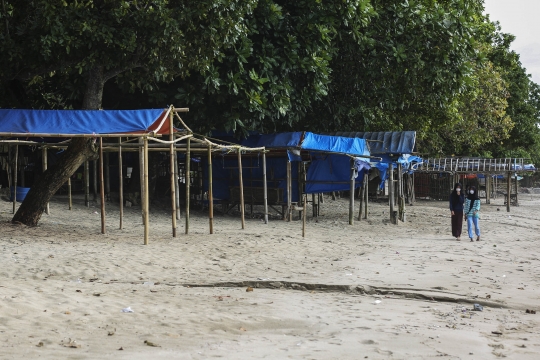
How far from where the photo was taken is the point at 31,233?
14.5m

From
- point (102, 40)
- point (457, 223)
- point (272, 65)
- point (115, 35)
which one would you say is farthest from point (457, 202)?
point (102, 40)

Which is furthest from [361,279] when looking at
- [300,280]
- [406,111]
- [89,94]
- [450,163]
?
[450,163]

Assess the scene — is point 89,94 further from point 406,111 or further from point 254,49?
point 406,111

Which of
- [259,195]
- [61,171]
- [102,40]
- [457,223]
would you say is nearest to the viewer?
[102,40]

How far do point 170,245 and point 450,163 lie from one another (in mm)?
23335

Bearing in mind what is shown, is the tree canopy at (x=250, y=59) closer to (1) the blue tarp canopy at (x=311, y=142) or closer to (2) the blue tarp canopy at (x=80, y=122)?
(1) the blue tarp canopy at (x=311, y=142)

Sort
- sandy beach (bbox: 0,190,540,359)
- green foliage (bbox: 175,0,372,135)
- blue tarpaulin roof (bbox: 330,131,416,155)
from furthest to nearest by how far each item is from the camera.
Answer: blue tarpaulin roof (bbox: 330,131,416,155)
green foliage (bbox: 175,0,372,135)
sandy beach (bbox: 0,190,540,359)

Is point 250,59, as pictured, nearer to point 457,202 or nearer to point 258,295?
point 457,202

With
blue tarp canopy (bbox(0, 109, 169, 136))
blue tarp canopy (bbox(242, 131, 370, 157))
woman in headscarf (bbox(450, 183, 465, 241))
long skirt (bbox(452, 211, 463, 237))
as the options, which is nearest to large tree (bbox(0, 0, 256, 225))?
blue tarp canopy (bbox(0, 109, 169, 136))

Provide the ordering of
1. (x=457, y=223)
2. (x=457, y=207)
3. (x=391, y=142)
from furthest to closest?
1. (x=391, y=142)
2. (x=457, y=223)
3. (x=457, y=207)

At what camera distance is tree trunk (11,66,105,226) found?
1562cm

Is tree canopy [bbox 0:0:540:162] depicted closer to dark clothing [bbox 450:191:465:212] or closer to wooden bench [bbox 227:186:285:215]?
wooden bench [bbox 227:186:285:215]

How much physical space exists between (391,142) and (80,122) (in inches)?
449

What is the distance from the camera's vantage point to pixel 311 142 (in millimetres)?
19406
